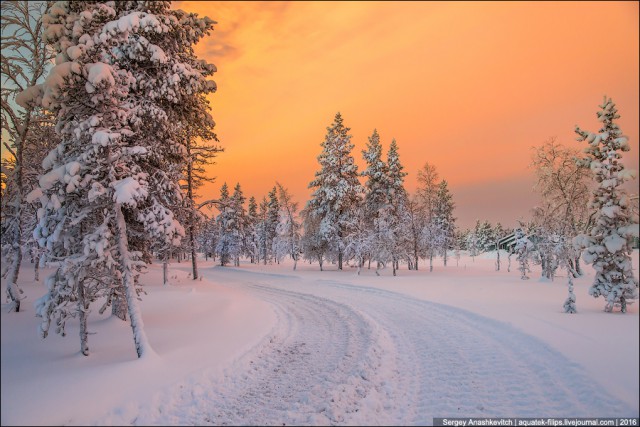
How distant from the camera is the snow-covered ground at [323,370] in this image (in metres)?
6.48

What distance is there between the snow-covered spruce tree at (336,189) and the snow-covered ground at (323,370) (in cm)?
2543

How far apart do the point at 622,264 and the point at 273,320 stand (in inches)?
557

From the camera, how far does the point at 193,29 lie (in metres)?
12.0

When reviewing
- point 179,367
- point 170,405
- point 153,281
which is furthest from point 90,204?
point 153,281

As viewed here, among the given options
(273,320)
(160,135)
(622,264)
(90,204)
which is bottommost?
(273,320)

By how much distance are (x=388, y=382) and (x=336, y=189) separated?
32.2 metres

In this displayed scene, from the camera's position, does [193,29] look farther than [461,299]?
No

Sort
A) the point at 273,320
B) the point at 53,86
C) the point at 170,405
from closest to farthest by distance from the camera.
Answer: the point at 170,405
the point at 53,86
the point at 273,320

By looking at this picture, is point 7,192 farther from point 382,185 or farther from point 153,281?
point 382,185

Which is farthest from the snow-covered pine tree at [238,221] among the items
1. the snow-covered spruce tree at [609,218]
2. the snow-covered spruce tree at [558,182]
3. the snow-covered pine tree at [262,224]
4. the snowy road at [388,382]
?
the snow-covered spruce tree at [609,218]

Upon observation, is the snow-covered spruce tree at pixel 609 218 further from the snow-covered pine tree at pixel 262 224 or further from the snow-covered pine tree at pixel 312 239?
the snow-covered pine tree at pixel 262 224

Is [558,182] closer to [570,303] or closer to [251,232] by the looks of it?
[570,303]

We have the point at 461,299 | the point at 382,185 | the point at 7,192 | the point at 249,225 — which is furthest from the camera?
the point at 249,225

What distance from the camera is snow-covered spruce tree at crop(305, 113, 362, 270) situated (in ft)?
129
